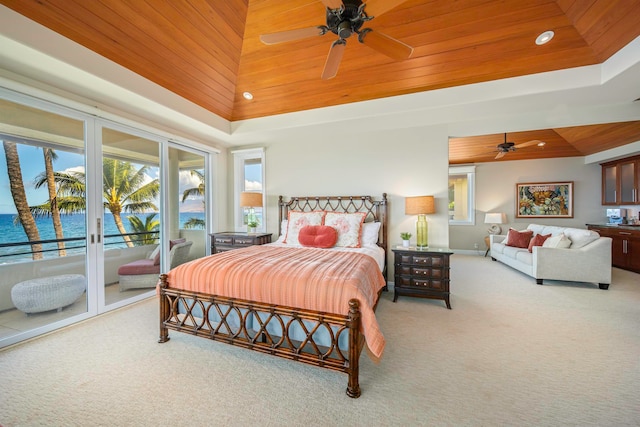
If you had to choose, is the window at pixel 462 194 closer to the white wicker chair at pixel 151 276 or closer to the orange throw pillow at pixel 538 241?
the orange throw pillow at pixel 538 241

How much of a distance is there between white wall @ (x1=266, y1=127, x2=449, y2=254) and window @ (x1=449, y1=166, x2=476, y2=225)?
12.6 ft

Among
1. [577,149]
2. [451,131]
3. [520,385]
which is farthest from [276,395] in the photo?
[577,149]

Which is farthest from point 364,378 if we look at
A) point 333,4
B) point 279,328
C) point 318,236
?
point 333,4

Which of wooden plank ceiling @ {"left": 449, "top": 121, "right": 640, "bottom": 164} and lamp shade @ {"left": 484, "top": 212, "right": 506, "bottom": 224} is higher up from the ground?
wooden plank ceiling @ {"left": 449, "top": 121, "right": 640, "bottom": 164}

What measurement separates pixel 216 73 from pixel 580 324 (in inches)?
216

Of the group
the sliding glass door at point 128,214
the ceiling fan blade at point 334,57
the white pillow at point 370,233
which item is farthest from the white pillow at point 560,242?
the sliding glass door at point 128,214

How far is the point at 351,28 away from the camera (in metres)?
1.99

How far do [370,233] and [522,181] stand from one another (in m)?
5.65

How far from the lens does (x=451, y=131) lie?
392 centimetres

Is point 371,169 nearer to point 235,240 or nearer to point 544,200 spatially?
point 235,240

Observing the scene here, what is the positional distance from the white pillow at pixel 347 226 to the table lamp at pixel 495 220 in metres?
4.59

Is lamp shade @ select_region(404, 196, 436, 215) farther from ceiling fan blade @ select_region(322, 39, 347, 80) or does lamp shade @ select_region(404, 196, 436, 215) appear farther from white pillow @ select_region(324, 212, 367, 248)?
ceiling fan blade @ select_region(322, 39, 347, 80)

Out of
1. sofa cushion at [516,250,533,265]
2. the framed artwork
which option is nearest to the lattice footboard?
sofa cushion at [516,250,533,265]

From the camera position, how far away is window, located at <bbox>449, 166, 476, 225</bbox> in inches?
281
